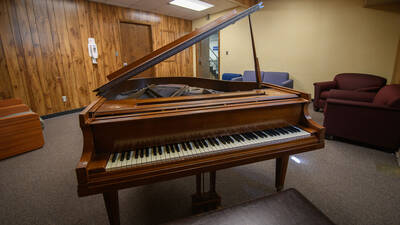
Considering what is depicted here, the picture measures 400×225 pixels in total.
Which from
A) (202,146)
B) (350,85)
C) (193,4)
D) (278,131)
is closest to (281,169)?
(278,131)

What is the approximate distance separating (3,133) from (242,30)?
5.98 m

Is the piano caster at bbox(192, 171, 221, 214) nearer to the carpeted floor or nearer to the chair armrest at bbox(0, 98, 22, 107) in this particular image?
the carpeted floor

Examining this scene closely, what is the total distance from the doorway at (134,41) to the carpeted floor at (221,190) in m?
3.87

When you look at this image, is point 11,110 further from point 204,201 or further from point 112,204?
point 204,201

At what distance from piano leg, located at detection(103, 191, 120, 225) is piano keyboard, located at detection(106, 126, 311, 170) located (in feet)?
0.81

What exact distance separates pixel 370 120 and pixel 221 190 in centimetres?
216

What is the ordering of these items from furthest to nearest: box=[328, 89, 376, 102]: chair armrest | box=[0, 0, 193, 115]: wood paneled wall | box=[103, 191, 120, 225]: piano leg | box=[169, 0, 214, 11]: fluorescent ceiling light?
box=[169, 0, 214, 11]: fluorescent ceiling light < box=[0, 0, 193, 115]: wood paneled wall < box=[328, 89, 376, 102]: chair armrest < box=[103, 191, 120, 225]: piano leg

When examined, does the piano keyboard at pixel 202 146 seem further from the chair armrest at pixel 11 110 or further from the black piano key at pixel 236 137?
the chair armrest at pixel 11 110

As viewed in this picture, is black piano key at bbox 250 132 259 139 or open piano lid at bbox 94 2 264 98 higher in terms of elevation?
open piano lid at bbox 94 2 264 98

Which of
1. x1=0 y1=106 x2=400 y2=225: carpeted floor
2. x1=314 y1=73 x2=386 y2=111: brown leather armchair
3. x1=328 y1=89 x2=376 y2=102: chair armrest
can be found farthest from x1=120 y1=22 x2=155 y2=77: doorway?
x1=328 y1=89 x2=376 y2=102: chair armrest

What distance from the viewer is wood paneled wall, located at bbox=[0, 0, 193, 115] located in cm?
358

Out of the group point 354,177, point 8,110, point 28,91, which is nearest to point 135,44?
point 28,91

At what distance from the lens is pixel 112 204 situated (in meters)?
1.10

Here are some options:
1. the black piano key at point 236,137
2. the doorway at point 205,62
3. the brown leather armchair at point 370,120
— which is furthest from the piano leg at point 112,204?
the doorway at point 205,62
